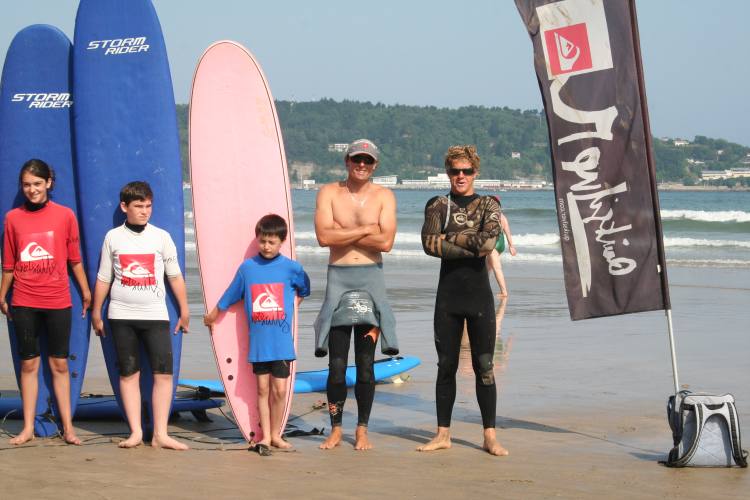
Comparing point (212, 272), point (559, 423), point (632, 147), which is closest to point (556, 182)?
point (632, 147)

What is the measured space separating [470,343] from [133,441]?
5.64ft

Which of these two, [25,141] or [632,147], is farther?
[25,141]

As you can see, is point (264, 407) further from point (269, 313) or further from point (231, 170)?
point (231, 170)

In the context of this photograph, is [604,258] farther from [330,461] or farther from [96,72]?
[96,72]

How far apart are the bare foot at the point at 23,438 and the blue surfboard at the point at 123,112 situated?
32.6 inches

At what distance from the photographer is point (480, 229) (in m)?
5.07

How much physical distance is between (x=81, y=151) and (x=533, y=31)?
8.13 feet

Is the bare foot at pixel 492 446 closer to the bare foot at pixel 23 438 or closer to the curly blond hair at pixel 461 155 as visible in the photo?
the curly blond hair at pixel 461 155

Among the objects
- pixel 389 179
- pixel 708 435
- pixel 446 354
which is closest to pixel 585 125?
pixel 446 354

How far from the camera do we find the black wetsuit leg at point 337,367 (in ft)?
17.1

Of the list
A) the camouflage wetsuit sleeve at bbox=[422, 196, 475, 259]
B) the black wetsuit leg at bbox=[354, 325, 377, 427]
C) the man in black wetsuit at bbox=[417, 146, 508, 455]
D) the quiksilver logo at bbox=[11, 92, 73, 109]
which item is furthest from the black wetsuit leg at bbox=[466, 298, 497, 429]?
the quiksilver logo at bbox=[11, 92, 73, 109]

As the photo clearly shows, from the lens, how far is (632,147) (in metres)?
5.04

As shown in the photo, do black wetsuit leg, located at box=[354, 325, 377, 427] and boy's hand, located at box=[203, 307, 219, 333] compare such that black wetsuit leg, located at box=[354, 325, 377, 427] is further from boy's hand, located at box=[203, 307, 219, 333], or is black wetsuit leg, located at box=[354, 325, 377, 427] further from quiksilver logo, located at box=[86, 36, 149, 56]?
quiksilver logo, located at box=[86, 36, 149, 56]

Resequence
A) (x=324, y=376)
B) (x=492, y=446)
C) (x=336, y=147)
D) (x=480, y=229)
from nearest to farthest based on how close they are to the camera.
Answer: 1. (x=492, y=446)
2. (x=480, y=229)
3. (x=324, y=376)
4. (x=336, y=147)
